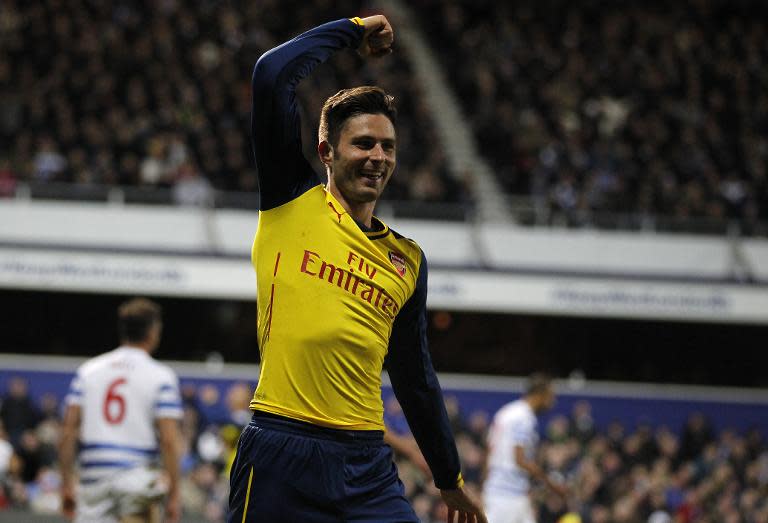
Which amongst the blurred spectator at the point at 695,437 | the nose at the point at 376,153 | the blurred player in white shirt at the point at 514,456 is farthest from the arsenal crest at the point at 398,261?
the blurred spectator at the point at 695,437

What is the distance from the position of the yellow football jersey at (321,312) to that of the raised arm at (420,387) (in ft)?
0.32

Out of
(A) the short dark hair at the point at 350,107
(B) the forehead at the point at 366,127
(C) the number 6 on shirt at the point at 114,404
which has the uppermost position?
(A) the short dark hair at the point at 350,107

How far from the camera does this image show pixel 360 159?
3.54m

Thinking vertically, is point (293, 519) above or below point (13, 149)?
below

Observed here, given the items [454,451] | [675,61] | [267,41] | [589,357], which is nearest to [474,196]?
[589,357]

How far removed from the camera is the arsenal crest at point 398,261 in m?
3.66

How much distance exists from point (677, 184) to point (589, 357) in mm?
3461

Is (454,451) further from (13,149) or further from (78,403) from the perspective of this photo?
(13,149)

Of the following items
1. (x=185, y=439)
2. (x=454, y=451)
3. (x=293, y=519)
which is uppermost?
(x=185, y=439)

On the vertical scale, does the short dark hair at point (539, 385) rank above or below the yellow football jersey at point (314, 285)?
above

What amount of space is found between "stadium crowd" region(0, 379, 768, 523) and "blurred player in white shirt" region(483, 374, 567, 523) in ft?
6.17

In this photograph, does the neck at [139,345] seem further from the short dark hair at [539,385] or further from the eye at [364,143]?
the short dark hair at [539,385]

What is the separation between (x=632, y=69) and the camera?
75.5ft

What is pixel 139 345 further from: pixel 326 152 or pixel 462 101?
pixel 462 101
